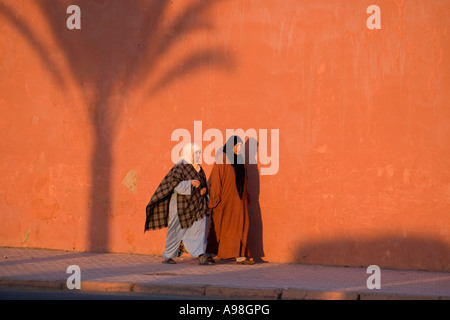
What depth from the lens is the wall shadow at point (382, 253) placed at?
1171cm

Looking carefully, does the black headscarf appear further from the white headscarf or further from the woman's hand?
the woman's hand

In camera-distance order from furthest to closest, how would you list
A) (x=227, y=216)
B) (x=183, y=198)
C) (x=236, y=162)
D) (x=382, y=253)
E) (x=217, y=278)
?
(x=236, y=162)
(x=227, y=216)
(x=183, y=198)
(x=382, y=253)
(x=217, y=278)

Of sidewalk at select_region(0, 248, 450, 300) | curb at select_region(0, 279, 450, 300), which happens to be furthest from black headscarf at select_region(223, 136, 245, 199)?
curb at select_region(0, 279, 450, 300)

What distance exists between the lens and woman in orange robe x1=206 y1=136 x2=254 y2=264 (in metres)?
12.2

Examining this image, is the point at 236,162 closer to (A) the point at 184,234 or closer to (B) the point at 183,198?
(B) the point at 183,198

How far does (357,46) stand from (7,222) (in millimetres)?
6579

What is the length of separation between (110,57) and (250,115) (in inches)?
104

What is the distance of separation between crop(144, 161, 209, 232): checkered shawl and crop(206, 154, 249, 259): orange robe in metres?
0.18

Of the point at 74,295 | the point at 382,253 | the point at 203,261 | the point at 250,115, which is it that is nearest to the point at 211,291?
the point at 74,295

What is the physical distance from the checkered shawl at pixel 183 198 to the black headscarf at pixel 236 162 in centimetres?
48

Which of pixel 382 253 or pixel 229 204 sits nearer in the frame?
pixel 382 253

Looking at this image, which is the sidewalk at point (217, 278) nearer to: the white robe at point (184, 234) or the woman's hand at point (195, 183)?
the white robe at point (184, 234)

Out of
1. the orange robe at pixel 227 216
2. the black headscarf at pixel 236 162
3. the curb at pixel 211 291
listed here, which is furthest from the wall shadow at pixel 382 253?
the curb at pixel 211 291

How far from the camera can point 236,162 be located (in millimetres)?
12336
